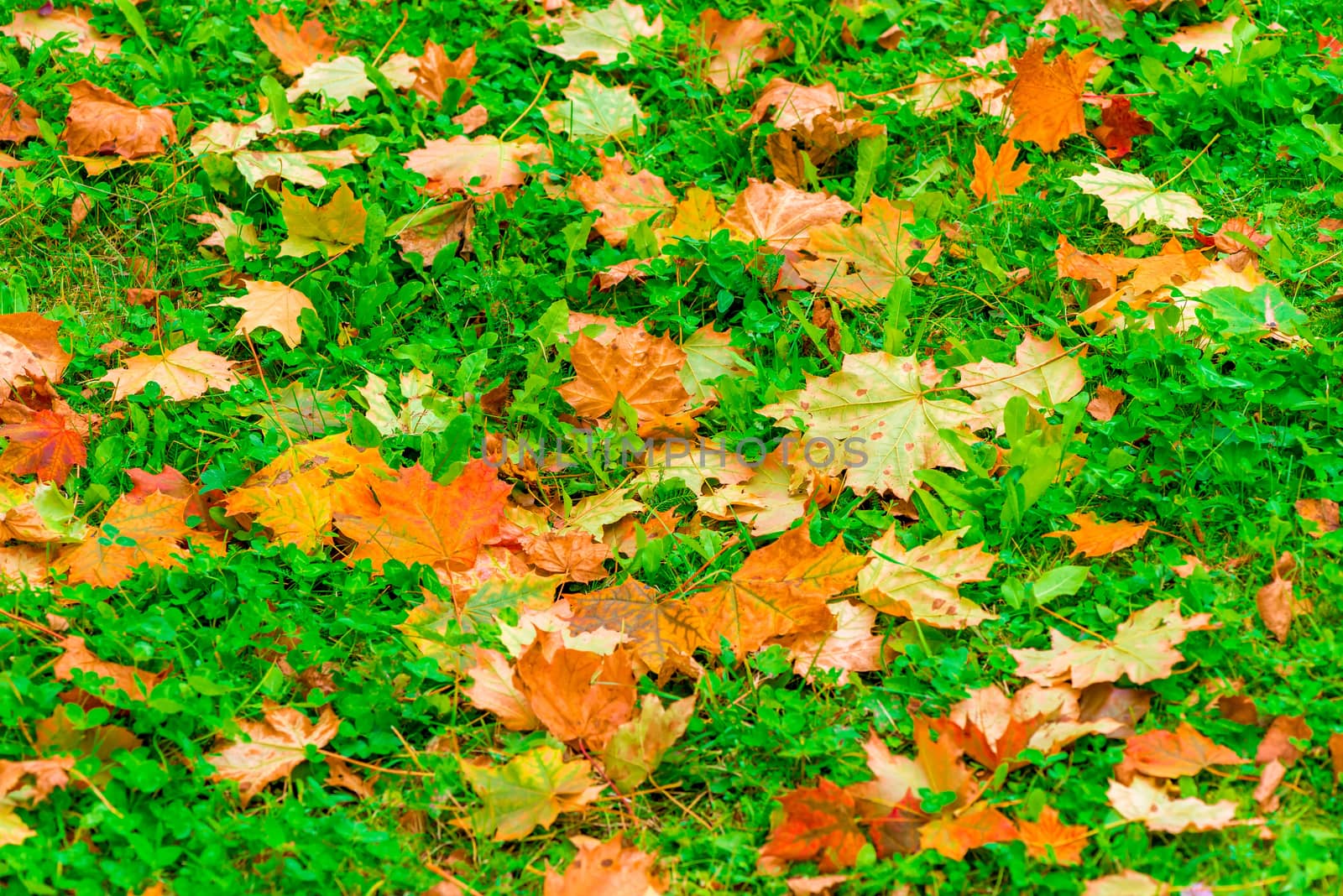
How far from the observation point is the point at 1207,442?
232cm

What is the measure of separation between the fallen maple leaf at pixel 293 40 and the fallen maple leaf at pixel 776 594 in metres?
1.97

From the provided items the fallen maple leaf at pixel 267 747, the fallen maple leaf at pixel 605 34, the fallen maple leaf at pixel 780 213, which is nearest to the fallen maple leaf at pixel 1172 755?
the fallen maple leaf at pixel 267 747

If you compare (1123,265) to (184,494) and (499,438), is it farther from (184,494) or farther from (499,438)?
(184,494)

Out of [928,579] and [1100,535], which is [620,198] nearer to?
[928,579]

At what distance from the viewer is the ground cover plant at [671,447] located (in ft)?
6.14

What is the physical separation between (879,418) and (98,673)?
150cm

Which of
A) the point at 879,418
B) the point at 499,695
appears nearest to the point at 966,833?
the point at 499,695

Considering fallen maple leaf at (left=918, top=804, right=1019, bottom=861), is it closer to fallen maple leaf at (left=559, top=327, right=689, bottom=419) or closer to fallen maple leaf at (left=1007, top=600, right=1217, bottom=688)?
fallen maple leaf at (left=1007, top=600, right=1217, bottom=688)

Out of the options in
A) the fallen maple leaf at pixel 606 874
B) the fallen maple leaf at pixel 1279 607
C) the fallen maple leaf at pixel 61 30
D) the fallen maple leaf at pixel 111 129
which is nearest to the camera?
the fallen maple leaf at pixel 606 874

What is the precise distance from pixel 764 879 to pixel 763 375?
1088 millimetres

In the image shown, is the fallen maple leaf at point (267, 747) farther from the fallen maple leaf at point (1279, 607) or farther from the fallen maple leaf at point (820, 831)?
the fallen maple leaf at point (1279, 607)

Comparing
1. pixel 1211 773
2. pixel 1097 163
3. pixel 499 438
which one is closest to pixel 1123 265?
pixel 1097 163

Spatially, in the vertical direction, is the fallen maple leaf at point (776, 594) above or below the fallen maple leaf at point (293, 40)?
below

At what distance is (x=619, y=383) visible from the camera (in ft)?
8.28
